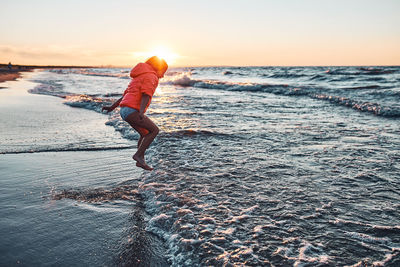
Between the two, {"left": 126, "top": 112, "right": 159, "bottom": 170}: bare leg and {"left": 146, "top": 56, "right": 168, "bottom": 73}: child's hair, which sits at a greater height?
{"left": 146, "top": 56, "right": 168, "bottom": 73}: child's hair

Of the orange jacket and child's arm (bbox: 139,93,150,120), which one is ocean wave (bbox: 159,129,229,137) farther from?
child's arm (bbox: 139,93,150,120)

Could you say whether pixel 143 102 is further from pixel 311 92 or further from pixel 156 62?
pixel 311 92

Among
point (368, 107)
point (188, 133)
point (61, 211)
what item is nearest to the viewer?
point (61, 211)

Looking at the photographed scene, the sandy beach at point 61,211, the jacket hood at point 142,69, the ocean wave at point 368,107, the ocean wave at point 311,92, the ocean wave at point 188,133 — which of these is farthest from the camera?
the ocean wave at point 311,92

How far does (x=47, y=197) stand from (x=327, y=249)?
350 cm

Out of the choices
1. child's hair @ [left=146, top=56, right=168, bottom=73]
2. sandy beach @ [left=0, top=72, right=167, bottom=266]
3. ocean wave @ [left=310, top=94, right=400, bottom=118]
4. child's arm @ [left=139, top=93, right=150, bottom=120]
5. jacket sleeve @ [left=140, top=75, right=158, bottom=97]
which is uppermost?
child's hair @ [left=146, top=56, right=168, bottom=73]

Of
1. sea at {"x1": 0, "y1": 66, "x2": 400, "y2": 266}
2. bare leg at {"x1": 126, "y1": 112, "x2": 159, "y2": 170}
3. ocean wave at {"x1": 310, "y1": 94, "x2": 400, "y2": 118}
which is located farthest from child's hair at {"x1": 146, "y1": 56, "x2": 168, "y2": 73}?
ocean wave at {"x1": 310, "y1": 94, "x2": 400, "y2": 118}

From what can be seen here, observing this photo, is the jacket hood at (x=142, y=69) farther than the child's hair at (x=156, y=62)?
No

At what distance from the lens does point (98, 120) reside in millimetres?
10062

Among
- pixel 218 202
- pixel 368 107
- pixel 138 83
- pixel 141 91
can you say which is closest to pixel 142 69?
pixel 138 83

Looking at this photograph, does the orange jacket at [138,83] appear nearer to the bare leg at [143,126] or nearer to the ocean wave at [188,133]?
the bare leg at [143,126]

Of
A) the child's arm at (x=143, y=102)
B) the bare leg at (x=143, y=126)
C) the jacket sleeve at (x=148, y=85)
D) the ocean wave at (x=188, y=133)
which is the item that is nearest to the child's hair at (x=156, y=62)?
the jacket sleeve at (x=148, y=85)

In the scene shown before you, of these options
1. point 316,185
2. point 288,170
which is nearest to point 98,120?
point 288,170

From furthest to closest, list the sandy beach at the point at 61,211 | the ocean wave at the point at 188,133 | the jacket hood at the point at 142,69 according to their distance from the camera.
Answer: the ocean wave at the point at 188,133 < the jacket hood at the point at 142,69 < the sandy beach at the point at 61,211
